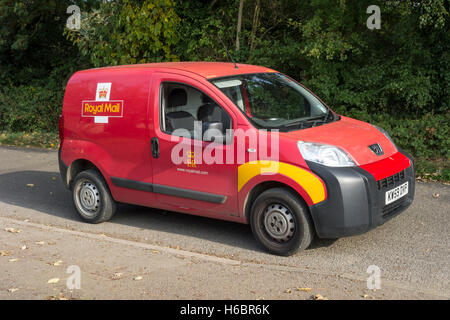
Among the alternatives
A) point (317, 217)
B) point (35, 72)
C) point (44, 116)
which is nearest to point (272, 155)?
point (317, 217)

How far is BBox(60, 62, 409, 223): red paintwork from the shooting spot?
6.06 m

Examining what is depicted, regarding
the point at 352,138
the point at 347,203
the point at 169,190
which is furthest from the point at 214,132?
the point at 347,203

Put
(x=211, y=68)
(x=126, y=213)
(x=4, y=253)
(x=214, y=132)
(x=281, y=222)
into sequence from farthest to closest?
(x=126, y=213) → (x=211, y=68) → (x=4, y=253) → (x=214, y=132) → (x=281, y=222)

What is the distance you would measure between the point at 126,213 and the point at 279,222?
2.83m

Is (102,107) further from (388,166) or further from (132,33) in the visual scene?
(132,33)

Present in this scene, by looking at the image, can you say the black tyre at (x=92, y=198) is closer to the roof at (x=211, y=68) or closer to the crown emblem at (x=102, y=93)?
the crown emblem at (x=102, y=93)

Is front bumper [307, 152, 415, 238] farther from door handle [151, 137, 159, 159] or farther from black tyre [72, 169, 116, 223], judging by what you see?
black tyre [72, 169, 116, 223]

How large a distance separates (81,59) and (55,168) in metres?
7.33

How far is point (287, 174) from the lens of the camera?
5820 mm

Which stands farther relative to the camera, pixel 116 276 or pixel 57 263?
pixel 57 263

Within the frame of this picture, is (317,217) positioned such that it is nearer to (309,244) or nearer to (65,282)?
(309,244)

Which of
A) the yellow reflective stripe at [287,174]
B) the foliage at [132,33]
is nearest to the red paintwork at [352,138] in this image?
the yellow reflective stripe at [287,174]

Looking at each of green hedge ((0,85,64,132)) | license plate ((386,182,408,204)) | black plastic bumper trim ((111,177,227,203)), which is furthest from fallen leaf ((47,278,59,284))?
green hedge ((0,85,64,132))

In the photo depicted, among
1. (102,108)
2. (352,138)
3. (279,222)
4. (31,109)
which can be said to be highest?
(102,108)
